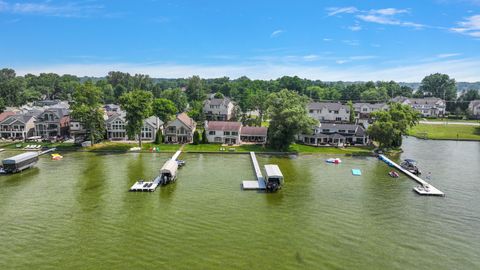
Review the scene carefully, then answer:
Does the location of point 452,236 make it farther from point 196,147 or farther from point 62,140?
point 62,140

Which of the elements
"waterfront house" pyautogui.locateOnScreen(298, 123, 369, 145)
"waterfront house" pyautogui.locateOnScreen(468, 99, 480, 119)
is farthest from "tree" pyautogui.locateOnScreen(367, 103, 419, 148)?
"waterfront house" pyautogui.locateOnScreen(468, 99, 480, 119)

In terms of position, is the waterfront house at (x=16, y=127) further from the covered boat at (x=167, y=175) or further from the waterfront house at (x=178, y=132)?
the covered boat at (x=167, y=175)

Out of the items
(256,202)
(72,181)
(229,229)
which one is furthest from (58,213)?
(256,202)

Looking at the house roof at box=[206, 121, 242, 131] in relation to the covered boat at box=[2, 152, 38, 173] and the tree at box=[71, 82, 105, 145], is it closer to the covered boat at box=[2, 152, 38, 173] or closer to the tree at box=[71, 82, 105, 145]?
the tree at box=[71, 82, 105, 145]

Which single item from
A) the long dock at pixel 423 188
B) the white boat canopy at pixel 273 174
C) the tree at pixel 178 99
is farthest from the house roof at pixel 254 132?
the tree at pixel 178 99

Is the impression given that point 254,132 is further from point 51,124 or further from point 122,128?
point 51,124
